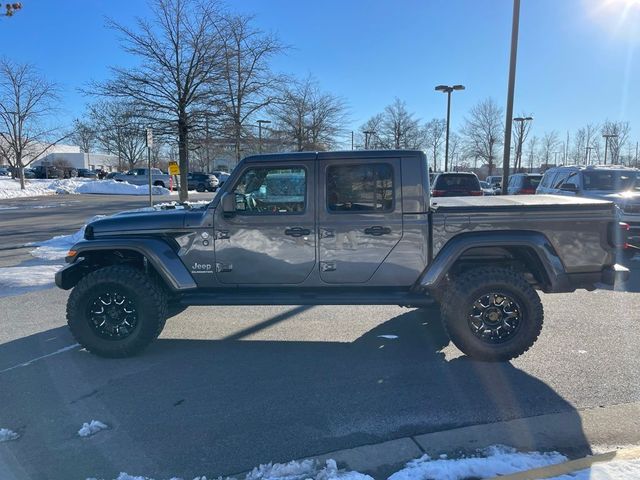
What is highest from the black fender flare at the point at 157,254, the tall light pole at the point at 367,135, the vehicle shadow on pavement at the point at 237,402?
the tall light pole at the point at 367,135

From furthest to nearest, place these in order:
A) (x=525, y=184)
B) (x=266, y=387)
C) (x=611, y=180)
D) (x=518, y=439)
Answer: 1. (x=525, y=184)
2. (x=611, y=180)
3. (x=266, y=387)
4. (x=518, y=439)

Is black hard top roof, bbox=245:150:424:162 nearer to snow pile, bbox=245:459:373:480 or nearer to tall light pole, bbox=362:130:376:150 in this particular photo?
snow pile, bbox=245:459:373:480

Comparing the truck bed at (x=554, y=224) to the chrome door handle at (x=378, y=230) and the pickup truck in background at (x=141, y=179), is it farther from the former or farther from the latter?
the pickup truck in background at (x=141, y=179)

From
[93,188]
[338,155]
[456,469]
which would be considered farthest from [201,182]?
[456,469]

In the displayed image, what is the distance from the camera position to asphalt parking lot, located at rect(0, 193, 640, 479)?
3.19 m

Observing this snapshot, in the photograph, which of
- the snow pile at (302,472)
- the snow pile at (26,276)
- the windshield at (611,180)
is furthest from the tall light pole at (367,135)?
the snow pile at (302,472)

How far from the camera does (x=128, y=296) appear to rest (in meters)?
4.73

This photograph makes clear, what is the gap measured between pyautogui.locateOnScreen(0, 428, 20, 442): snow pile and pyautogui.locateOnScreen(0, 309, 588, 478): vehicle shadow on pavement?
56 millimetres

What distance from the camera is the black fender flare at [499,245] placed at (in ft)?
14.9

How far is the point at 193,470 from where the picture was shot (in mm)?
2953

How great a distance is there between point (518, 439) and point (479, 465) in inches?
20.9

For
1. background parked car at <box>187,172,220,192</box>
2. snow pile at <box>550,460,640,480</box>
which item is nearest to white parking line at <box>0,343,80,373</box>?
snow pile at <box>550,460,640,480</box>

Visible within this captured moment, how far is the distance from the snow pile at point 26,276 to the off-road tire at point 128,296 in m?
3.77

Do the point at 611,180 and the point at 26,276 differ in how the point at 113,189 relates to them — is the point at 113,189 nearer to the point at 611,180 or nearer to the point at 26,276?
the point at 26,276
